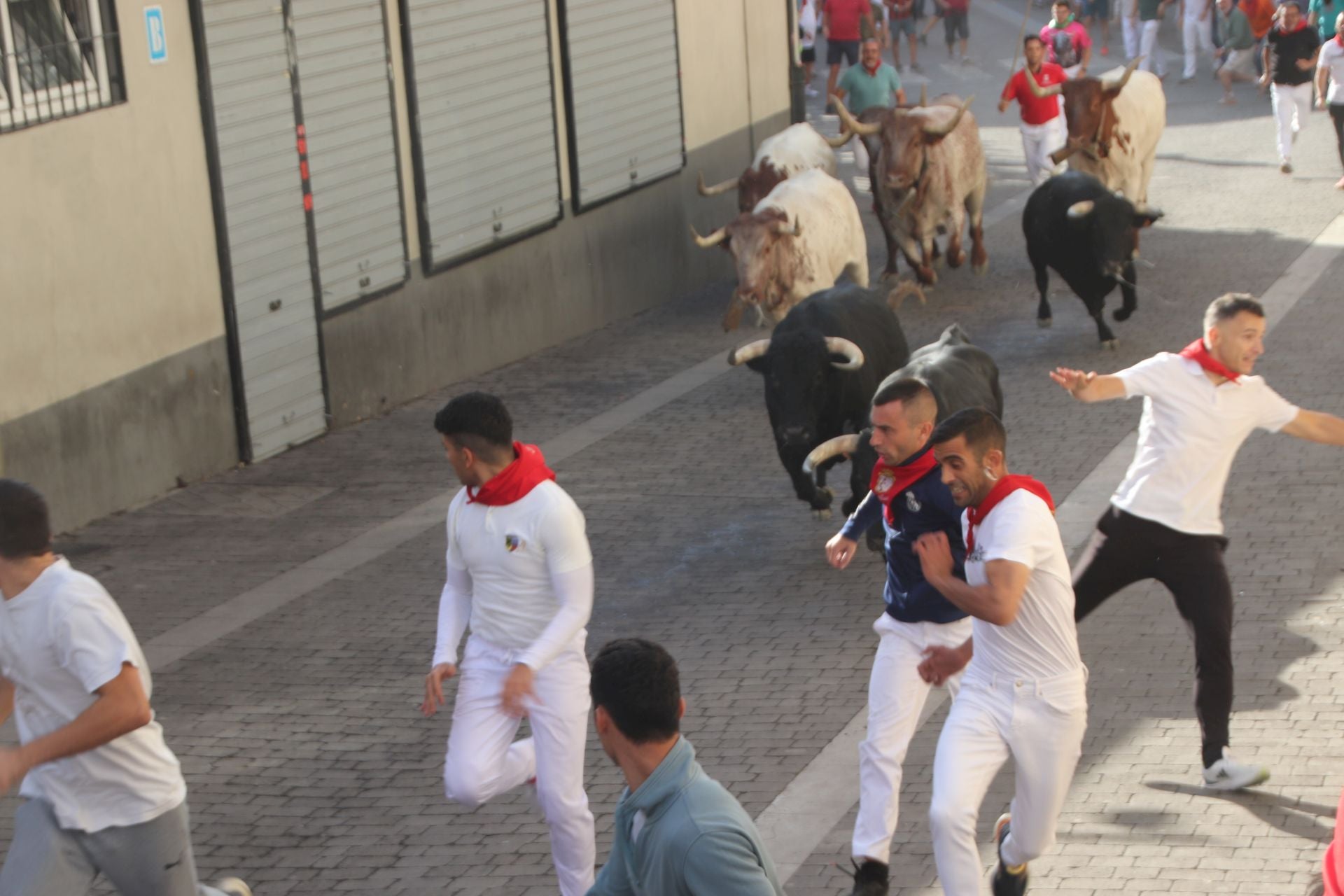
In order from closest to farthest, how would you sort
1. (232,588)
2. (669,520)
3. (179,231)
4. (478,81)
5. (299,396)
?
(232,588) < (669,520) < (179,231) < (299,396) < (478,81)

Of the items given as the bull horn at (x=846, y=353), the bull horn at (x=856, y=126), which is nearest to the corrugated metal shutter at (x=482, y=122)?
the bull horn at (x=856, y=126)

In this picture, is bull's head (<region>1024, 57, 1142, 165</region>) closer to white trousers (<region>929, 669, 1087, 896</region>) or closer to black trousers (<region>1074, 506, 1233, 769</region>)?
black trousers (<region>1074, 506, 1233, 769</region>)

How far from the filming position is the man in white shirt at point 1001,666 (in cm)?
579

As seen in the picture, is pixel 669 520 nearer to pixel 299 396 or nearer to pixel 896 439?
pixel 299 396

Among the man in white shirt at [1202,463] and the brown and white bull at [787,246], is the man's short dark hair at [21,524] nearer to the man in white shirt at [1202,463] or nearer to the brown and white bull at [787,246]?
the man in white shirt at [1202,463]

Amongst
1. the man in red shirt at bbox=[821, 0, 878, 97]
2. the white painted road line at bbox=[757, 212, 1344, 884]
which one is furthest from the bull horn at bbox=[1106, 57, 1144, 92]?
the man in red shirt at bbox=[821, 0, 878, 97]

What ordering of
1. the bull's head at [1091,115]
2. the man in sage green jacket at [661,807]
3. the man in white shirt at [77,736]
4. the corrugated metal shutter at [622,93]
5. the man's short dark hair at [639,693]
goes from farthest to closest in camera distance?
the bull's head at [1091,115] → the corrugated metal shutter at [622,93] → the man in white shirt at [77,736] → the man's short dark hair at [639,693] → the man in sage green jacket at [661,807]

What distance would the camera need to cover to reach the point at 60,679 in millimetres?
5207

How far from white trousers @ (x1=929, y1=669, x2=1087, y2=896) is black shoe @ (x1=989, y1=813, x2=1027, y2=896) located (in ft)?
0.99

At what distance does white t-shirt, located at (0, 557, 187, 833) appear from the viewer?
16.7 feet

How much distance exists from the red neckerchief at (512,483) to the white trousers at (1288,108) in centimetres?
1778

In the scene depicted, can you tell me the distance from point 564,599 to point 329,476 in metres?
7.30

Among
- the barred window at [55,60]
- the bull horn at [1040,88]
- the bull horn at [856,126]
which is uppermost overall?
the barred window at [55,60]

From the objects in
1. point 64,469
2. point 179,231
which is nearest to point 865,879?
point 64,469
